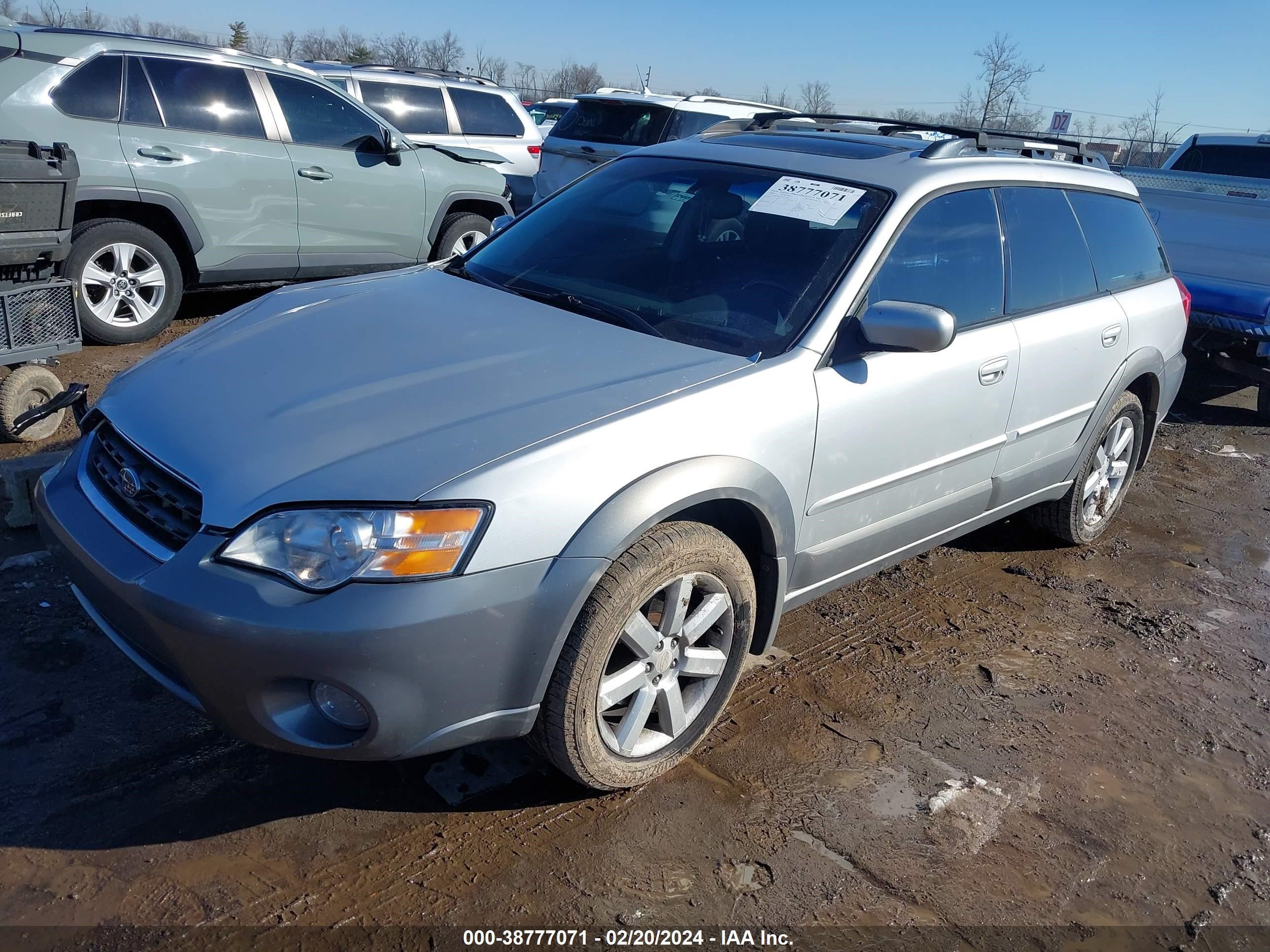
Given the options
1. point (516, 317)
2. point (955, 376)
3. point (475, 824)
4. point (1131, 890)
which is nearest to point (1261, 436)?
point (955, 376)

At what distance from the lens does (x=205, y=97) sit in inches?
268

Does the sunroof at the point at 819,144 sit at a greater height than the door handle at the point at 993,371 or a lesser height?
greater

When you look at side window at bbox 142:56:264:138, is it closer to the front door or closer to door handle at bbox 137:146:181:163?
door handle at bbox 137:146:181:163

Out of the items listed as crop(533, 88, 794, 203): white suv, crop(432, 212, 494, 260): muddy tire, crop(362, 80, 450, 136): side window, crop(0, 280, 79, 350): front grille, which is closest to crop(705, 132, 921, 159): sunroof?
crop(0, 280, 79, 350): front grille

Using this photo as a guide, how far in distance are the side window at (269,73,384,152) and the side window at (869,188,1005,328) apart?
5231 millimetres

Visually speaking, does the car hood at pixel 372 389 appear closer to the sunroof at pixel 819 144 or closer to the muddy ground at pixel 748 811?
the muddy ground at pixel 748 811

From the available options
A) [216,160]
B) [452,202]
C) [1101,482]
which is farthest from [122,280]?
[1101,482]

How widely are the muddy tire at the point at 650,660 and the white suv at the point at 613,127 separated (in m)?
6.90

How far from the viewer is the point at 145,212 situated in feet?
21.5

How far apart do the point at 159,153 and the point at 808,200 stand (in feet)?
15.8

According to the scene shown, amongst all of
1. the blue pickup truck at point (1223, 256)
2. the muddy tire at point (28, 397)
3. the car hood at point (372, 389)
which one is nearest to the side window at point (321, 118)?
the muddy tire at point (28, 397)

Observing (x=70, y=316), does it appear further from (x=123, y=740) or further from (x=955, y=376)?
(x=955, y=376)

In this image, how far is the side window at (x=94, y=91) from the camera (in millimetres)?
6109

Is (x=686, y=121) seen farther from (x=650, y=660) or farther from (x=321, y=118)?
(x=650, y=660)
